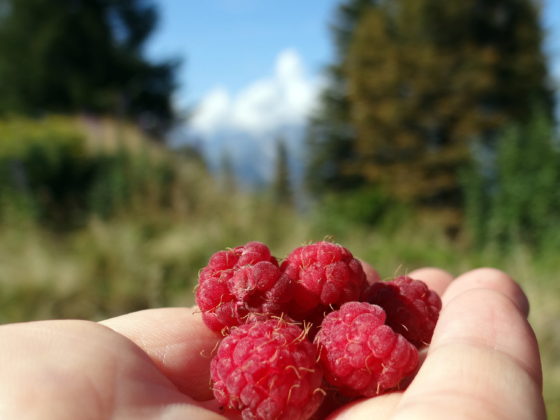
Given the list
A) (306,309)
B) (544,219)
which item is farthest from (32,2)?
(306,309)

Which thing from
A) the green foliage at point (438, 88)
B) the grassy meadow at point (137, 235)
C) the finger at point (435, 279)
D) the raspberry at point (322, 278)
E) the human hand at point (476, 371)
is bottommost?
the grassy meadow at point (137, 235)

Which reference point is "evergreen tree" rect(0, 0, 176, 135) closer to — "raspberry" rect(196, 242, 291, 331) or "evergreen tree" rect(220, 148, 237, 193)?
"evergreen tree" rect(220, 148, 237, 193)

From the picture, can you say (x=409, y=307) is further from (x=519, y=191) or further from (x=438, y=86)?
(x=438, y=86)

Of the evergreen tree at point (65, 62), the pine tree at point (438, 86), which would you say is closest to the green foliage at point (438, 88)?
the pine tree at point (438, 86)

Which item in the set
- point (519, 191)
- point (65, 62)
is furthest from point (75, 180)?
point (65, 62)

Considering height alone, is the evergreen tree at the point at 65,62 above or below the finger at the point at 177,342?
above

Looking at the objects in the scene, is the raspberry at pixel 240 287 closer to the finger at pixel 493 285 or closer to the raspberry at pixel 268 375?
the raspberry at pixel 268 375

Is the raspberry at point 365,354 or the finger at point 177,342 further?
the finger at point 177,342
